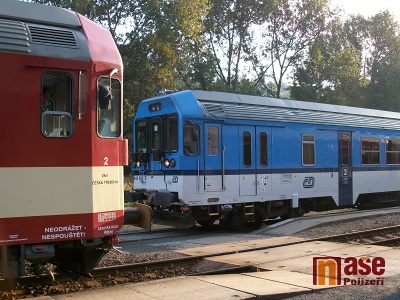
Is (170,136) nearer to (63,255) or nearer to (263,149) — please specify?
(263,149)

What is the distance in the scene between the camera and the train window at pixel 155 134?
1296cm

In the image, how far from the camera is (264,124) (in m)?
13.6

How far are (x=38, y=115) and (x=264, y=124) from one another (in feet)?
29.0

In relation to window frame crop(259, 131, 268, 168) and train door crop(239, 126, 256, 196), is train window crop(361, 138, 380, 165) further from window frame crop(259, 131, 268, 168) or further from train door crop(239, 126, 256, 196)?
train door crop(239, 126, 256, 196)

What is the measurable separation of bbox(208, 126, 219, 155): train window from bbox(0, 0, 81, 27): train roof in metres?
6.50

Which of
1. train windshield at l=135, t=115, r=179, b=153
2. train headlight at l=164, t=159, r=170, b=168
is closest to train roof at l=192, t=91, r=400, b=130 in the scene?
train windshield at l=135, t=115, r=179, b=153

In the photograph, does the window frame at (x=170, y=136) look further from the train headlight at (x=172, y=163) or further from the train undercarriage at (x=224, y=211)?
the train undercarriage at (x=224, y=211)

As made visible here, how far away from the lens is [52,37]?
5.91 meters

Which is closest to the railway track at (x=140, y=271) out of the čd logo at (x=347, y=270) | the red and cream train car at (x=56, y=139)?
the red and cream train car at (x=56, y=139)

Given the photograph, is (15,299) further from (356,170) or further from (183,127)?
(356,170)

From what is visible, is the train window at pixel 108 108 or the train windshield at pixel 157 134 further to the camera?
the train windshield at pixel 157 134

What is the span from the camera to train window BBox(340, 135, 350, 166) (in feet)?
53.1

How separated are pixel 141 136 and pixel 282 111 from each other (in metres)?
4.34

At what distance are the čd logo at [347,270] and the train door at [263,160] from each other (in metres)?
4.91
